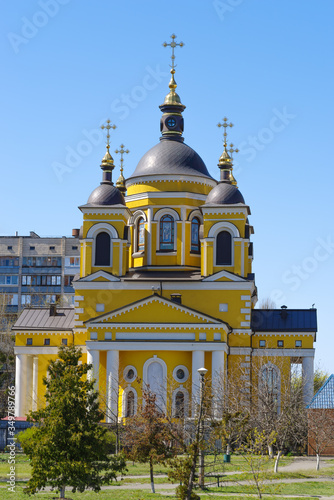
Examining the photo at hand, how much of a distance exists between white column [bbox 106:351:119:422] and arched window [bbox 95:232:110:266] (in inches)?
250

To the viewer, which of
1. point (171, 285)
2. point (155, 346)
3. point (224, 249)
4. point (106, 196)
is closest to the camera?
point (155, 346)

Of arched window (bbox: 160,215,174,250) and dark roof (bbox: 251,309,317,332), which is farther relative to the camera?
arched window (bbox: 160,215,174,250)

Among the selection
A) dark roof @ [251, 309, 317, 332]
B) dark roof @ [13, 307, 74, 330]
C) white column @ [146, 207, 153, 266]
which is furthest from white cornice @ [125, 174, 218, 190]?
dark roof @ [13, 307, 74, 330]

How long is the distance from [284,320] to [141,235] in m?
8.96

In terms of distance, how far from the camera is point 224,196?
5166 centimetres

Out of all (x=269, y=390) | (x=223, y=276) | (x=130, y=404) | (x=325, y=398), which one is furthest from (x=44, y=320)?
(x=325, y=398)

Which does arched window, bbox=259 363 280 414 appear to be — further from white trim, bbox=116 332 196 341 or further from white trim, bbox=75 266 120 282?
white trim, bbox=75 266 120 282

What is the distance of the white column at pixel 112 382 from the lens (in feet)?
153

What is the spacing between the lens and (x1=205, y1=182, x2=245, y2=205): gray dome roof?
5156 cm

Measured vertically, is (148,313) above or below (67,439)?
above

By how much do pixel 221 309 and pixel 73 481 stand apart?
25664mm

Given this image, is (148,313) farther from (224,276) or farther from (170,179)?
(170,179)

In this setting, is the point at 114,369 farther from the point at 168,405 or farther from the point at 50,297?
the point at 50,297

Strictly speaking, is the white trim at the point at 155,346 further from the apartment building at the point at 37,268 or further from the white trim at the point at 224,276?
the apartment building at the point at 37,268
